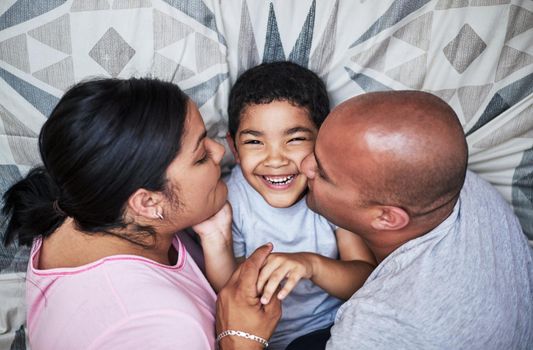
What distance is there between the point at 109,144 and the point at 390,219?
613mm

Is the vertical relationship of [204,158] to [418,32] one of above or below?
below

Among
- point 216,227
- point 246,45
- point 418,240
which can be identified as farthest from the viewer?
point 246,45

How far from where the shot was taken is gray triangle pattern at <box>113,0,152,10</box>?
124 cm

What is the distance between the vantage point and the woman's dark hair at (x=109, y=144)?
2.78 feet

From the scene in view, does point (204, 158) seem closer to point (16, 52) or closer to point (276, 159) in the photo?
point (276, 159)

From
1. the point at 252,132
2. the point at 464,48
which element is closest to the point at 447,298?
the point at 252,132

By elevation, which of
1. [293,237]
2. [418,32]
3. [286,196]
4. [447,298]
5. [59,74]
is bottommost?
[293,237]

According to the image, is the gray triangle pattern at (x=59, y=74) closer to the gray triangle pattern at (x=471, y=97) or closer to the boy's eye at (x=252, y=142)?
the boy's eye at (x=252, y=142)

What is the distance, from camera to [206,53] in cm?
130

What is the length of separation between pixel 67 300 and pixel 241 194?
0.64 metres

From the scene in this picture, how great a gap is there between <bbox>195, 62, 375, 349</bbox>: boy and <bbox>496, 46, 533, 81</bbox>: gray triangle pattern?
52 centimetres

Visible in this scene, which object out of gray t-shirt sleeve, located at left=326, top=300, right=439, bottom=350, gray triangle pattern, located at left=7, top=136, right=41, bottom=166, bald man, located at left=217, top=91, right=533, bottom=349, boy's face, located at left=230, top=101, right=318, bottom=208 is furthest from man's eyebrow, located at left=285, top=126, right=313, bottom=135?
gray triangle pattern, located at left=7, top=136, right=41, bottom=166

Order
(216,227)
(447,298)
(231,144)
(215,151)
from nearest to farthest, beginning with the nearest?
(447,298) < (215,151) < (216,227) < (231,144)

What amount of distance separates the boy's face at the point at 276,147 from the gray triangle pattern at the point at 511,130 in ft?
1.70
